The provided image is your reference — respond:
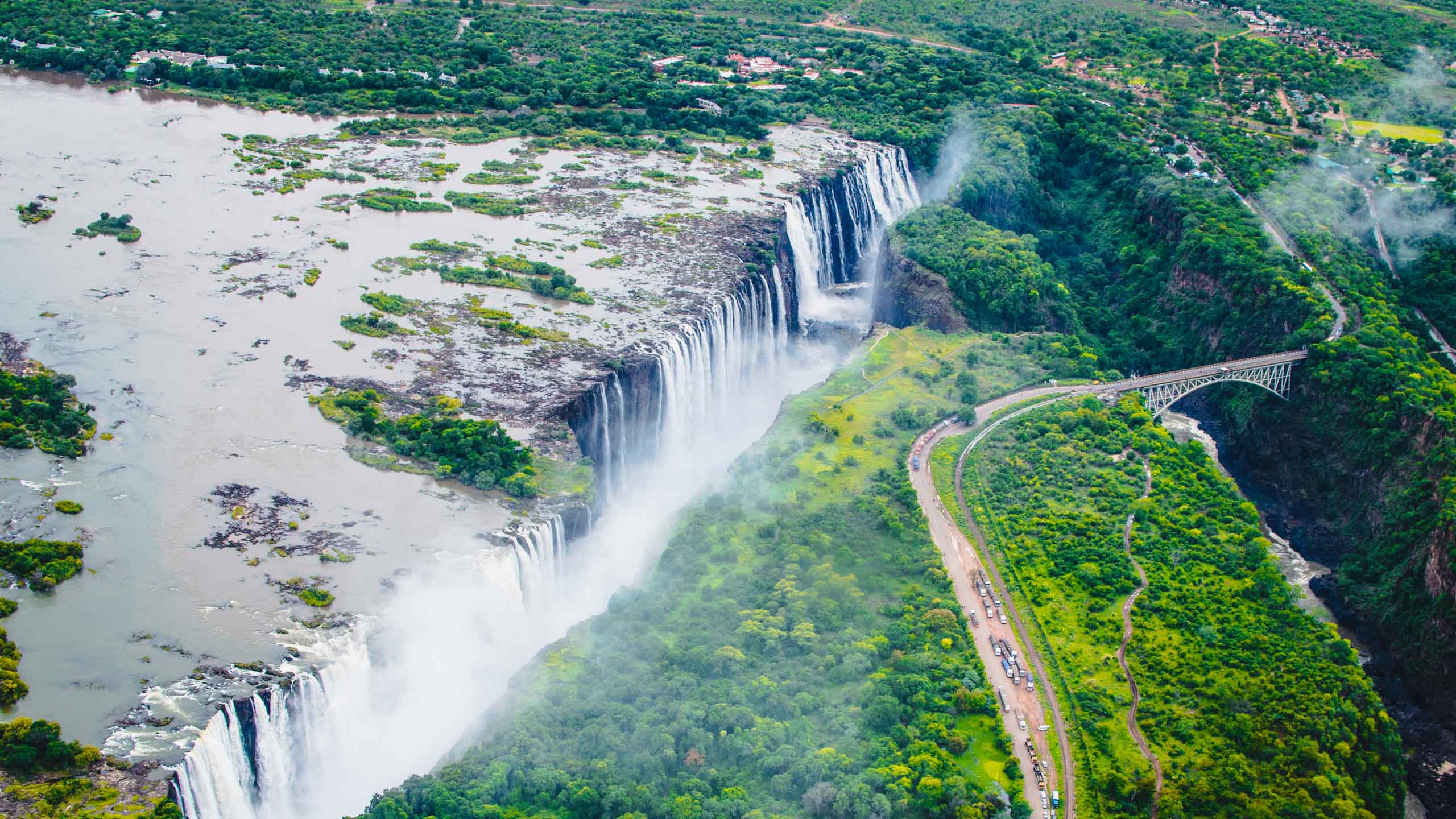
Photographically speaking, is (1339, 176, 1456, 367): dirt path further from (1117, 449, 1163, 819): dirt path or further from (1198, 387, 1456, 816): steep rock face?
(1117, 449, 1163, 819): dirt path

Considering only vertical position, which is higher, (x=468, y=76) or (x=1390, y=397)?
(x=468, y=76)

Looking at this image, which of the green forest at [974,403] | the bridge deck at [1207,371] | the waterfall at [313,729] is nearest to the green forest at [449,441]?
the green forest at [974,403]

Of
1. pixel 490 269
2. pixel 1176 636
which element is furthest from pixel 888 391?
pixel 490 269

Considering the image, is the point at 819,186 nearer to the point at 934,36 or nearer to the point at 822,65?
the point at 822,65

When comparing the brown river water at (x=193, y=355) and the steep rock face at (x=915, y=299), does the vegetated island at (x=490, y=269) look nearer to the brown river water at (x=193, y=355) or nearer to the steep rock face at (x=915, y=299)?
the brown river water at (x=193, y=355)

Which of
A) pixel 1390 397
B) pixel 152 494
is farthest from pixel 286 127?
pixel 1390 397
